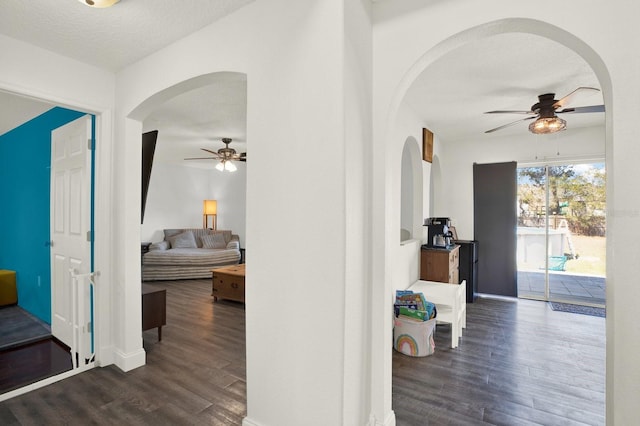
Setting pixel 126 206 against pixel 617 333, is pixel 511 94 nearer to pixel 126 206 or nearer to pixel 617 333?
pixel 617 333

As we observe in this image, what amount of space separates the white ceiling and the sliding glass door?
719 millimetres

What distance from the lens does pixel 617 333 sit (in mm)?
1210

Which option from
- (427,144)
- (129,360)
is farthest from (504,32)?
(129,360)

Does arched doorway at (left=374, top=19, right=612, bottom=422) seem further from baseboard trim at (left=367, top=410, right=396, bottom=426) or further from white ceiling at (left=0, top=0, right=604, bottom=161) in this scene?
white ceiling at (left=0, top=0, right=604, bottom=161)

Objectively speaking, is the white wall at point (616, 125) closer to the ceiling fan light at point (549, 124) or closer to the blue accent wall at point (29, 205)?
the ceiling fan light at point (549, 124)

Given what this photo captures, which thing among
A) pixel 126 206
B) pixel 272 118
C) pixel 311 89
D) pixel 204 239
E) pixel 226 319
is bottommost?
pixel 226 319

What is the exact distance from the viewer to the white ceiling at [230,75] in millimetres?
1925

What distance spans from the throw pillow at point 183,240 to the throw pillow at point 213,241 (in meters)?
0.22

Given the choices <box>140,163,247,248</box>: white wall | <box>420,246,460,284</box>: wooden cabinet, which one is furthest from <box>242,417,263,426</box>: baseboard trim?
<box>140,163,247,248</box>: white wall


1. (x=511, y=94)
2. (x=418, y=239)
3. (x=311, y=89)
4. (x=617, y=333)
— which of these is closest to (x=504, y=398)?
(x=617, y=333)

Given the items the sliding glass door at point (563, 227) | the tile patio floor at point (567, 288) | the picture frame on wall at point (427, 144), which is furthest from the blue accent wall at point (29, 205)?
the tile patio floor at point (567, 288)

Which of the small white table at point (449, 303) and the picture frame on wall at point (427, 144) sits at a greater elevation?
the picture frame on wall at point (427, 144)

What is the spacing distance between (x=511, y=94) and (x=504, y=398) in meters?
2.90

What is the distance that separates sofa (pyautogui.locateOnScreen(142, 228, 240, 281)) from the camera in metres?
6.19
